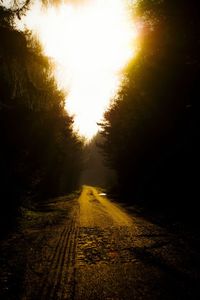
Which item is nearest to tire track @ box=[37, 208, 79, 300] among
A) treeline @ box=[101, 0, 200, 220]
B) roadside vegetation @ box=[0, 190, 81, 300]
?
roadside vegetation @ box=[0, 190, 81, 300]

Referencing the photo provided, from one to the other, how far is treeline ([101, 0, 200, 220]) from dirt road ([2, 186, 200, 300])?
7449mm

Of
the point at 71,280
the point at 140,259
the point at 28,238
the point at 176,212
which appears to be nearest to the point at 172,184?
the point at 176,212

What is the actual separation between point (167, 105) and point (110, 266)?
541 inches

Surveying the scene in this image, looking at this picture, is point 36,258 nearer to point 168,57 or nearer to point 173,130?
point 168,57

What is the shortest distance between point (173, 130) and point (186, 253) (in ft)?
46.2

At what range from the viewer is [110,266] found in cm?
773

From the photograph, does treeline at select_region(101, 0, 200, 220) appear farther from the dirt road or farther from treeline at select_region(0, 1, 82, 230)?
the dirt road

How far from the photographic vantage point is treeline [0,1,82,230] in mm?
7188

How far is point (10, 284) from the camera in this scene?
645 centimetres

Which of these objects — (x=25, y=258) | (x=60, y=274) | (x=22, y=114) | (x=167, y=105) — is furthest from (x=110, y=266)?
(x=167, y=105)

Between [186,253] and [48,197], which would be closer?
[186,253]

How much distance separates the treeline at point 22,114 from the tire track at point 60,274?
12.2 feet

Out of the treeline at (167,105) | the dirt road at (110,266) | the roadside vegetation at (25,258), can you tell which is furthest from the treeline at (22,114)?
the treeline at (167,105)

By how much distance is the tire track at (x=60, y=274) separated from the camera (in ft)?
19.0
